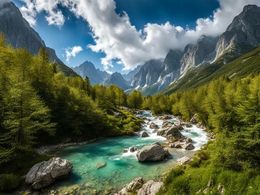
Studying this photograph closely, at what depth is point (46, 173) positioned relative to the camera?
30.2 meters

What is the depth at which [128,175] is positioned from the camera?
33.7 m

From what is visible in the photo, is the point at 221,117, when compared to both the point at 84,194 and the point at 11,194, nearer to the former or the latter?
the point at 84,194

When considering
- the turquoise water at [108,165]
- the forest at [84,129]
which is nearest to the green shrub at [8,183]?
the forest at [84,129]

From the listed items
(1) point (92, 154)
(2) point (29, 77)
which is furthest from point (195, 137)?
(2) point (29, 77)

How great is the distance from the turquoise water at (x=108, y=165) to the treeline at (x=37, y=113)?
693 cm

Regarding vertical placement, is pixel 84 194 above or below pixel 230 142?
below

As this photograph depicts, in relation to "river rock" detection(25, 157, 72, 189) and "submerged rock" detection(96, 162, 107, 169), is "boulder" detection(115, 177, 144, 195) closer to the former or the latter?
"river rock" detection(25, 157, 72, 189)

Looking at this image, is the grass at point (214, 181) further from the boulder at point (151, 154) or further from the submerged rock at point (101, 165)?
the submerged rock at point (101, 165)

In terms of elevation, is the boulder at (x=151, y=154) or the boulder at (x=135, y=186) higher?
the boulder at (x=151, y=154)

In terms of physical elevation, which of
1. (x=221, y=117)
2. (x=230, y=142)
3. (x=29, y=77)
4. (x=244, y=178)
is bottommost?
(x=244, y=178)

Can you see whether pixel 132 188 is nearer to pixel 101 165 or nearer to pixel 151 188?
pixel 151 188

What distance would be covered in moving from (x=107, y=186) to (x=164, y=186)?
28.6 ft

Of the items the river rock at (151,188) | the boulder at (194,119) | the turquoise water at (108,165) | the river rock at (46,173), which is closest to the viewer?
the river rock at (151,188)

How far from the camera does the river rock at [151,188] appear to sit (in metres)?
24.9
